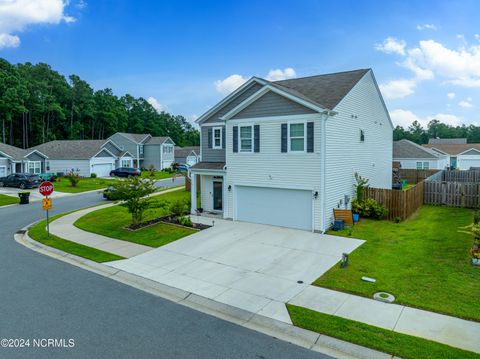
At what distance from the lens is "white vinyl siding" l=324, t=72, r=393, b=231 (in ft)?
53.5

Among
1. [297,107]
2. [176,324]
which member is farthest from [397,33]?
[176,324]

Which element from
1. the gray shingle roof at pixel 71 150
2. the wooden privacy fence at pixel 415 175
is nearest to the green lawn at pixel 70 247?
the gray shingle roof at pixel 71 150

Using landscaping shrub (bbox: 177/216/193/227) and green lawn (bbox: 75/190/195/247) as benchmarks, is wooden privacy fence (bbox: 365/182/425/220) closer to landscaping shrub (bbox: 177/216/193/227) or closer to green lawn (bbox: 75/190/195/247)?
landscaping shrub (bbox: 177/216/193/227)

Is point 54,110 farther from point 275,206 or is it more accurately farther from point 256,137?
point 275,206

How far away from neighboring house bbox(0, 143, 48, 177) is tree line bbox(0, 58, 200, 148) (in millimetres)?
18729

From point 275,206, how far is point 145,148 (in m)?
50.7

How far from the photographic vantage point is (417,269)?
10367 millimetres

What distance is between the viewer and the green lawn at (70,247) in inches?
480

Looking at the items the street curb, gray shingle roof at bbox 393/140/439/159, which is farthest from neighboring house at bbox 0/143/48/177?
gray shingle roof at bbox 393/140/439/159

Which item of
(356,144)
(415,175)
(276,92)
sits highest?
(276,92)

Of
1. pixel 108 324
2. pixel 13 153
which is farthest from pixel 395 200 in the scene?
pixel 13 153

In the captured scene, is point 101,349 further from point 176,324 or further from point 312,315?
point 312,315

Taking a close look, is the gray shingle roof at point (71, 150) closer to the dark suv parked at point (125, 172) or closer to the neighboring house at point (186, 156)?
the dark suv parked at point (125, 172)

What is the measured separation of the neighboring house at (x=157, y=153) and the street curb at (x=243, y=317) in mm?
51307
